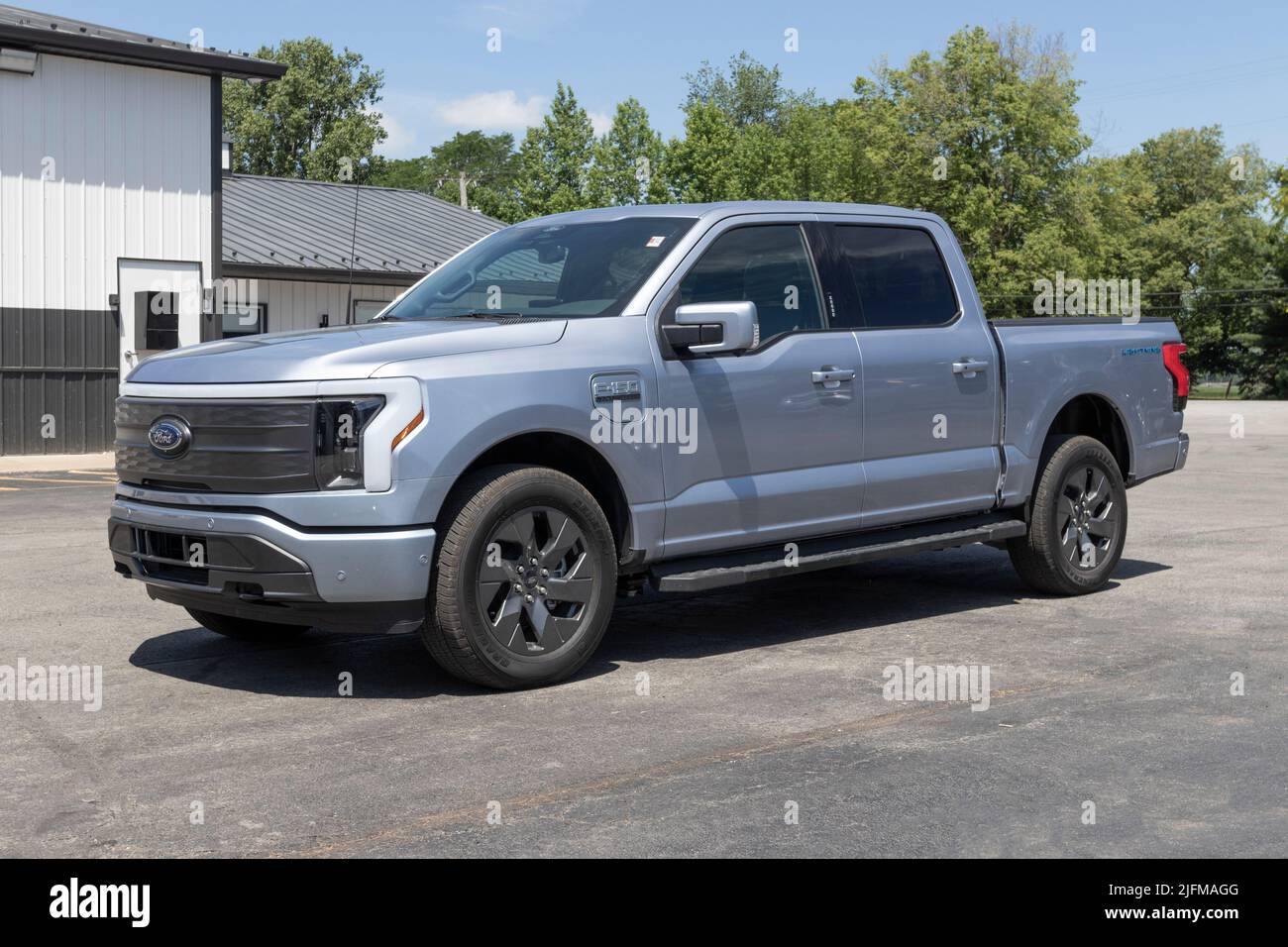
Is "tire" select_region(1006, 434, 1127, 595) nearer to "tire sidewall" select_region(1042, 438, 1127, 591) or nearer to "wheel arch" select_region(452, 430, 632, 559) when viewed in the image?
"tire sidewall" select_region(1042, 438, 1127, 591)

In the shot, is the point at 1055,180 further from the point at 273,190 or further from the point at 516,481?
the point at 516,481

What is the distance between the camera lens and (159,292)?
21109 millimetres

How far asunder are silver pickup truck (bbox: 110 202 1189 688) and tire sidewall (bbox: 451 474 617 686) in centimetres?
1

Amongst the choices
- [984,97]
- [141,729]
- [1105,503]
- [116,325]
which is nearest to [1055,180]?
[984,97]

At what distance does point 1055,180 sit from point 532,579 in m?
65.9

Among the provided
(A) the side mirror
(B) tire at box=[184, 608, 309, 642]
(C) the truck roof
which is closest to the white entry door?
(B) tire at box=[184, 608, 309, 642]

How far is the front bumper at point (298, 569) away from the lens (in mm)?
5688

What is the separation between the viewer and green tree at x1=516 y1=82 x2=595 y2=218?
197 ft

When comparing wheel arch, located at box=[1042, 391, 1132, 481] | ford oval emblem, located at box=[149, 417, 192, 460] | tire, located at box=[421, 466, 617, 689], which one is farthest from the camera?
wheel arch, located at box=[1042, 391, 1132, 481]

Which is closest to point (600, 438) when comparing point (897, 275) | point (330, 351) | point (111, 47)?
point (330, 351)

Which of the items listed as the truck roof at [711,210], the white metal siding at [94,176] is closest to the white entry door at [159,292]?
the white metal siding at [94,176]

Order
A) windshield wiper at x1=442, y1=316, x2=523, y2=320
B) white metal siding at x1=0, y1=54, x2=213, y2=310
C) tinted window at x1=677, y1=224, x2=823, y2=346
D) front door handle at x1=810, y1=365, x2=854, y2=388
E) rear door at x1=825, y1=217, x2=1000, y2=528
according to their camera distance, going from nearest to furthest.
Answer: windshield wiper at x1=442, y1=316, x2=523, y2=320
tinted window at x1=677, y1=224, x2=823, y2=346
front door handle at x1=810, y1=365, x2=854, y2=388
rear door at x1=825, y1=217, x2=1000, y2=528
white metal siding at x1=0, y1=54, x2=213, y2=310

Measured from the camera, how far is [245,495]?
582cm

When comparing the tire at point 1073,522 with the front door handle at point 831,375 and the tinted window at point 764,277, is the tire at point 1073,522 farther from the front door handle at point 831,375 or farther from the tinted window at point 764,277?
the tinted window at point 764,277
